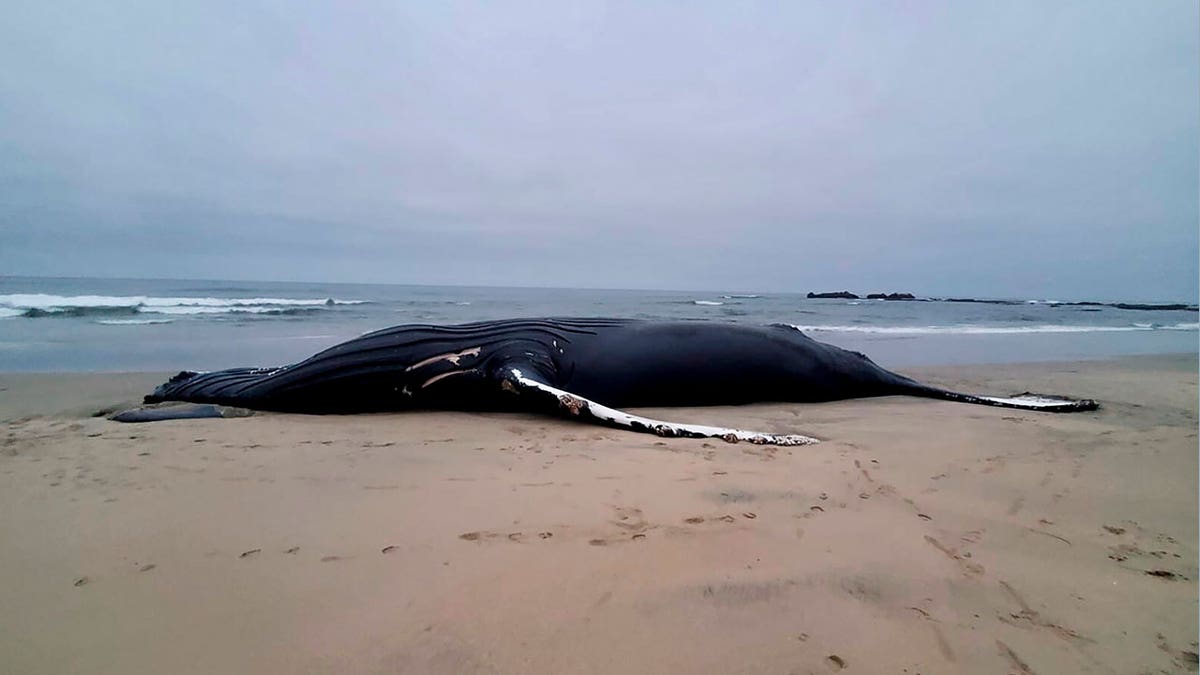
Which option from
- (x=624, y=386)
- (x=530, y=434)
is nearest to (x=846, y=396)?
(x=624, y=386)

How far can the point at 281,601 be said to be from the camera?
1.87 meters

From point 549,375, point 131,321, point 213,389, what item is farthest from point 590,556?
point 131,321

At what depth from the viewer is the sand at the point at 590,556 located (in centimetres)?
167

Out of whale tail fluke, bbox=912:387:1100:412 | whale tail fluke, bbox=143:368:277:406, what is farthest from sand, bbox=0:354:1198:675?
whale tail fluke, bbox=912:387:1100:412

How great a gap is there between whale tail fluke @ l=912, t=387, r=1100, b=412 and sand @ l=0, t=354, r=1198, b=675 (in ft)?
6.09

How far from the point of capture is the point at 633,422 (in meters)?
4.52

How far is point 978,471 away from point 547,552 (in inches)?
99.9

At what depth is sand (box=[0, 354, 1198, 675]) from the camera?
167cm

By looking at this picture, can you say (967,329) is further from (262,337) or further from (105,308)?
(105,308)

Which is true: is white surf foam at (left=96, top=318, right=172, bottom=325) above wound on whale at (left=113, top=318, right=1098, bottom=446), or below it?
below

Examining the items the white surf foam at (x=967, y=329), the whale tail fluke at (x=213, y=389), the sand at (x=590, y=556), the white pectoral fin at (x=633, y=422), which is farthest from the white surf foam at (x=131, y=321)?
the white surf foam at (x=967, y=329)

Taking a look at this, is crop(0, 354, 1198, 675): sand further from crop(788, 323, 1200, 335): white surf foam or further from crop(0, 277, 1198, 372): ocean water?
crop(788, 323, 1200, 335): white surf foam

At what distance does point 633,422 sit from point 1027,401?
4192 millimetres

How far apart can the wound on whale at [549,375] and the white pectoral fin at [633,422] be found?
1 centimetres
